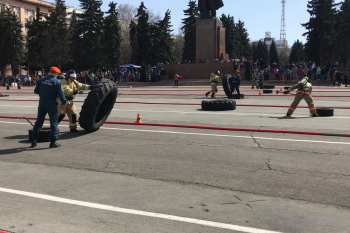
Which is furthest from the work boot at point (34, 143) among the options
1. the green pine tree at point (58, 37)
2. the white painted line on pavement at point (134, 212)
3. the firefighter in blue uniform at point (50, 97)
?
the green pine tree at point (58, 37)

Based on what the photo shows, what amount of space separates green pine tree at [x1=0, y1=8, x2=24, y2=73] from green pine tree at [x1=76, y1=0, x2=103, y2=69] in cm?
1449

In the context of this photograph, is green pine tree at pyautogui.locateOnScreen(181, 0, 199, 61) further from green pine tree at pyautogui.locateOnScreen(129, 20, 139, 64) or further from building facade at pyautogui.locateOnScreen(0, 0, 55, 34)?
building facade at pyautogui.locateOnScreen(0, 0, 55, 34)

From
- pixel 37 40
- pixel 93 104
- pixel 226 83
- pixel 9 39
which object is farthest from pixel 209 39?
pixel 9 39

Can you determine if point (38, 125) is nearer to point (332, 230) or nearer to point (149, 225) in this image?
point (149, 225)

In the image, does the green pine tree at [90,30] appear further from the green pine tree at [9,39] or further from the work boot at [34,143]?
the work boot at [34,143]

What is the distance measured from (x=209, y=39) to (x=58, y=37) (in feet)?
125

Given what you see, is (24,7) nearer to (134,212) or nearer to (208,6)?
(208,6)

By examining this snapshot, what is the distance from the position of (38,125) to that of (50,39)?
6640 centimetres

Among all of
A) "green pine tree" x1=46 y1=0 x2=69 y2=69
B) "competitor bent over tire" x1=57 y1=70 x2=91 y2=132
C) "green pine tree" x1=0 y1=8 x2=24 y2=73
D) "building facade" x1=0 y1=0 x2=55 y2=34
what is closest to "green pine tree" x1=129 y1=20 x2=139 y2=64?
"green pine tree" x1=46 y1=0 x2=69 y2=69

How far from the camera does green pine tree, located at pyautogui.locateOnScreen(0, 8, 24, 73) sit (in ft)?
233

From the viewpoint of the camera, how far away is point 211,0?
143 feet

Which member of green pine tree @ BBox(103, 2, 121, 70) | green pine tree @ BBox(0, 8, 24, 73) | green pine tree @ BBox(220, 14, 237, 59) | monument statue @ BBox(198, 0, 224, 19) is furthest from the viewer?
green pine tree @ BBox(220, 14, 237, 59)

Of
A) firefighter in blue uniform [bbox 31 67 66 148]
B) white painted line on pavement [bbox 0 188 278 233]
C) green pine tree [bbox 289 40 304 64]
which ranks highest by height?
green pine tree [bbox 289 40 304 64]

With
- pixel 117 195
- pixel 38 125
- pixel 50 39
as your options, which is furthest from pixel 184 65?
pixel 117 195
